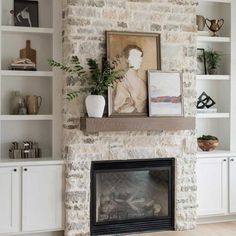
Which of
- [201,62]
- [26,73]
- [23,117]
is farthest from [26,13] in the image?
[201,62]

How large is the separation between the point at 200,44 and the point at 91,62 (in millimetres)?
1836

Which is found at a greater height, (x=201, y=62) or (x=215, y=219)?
(x=201, y=62)

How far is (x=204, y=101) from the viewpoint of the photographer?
5.95 m

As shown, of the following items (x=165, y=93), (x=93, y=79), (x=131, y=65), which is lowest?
(x=165, y=93)

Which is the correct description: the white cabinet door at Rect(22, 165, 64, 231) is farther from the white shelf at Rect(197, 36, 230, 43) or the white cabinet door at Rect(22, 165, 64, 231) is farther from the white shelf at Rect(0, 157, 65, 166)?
the white shelf at Rect(197, 36, 230, 43)

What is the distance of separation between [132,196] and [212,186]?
105 cm

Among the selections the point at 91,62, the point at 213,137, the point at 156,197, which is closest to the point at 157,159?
the point at 156,197

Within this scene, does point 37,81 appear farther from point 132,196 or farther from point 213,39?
point 213,39

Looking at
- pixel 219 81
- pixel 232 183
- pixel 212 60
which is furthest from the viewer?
pixel 219 81

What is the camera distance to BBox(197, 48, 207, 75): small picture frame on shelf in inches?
234

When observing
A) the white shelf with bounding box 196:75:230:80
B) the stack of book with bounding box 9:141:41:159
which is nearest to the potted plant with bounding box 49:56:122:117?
the stack of book with bounding box 9:141:41:159

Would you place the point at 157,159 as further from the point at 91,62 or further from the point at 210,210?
the point at 91,62

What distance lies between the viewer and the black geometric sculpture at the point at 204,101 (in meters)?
5.91

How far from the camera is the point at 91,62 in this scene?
16.0 feet
